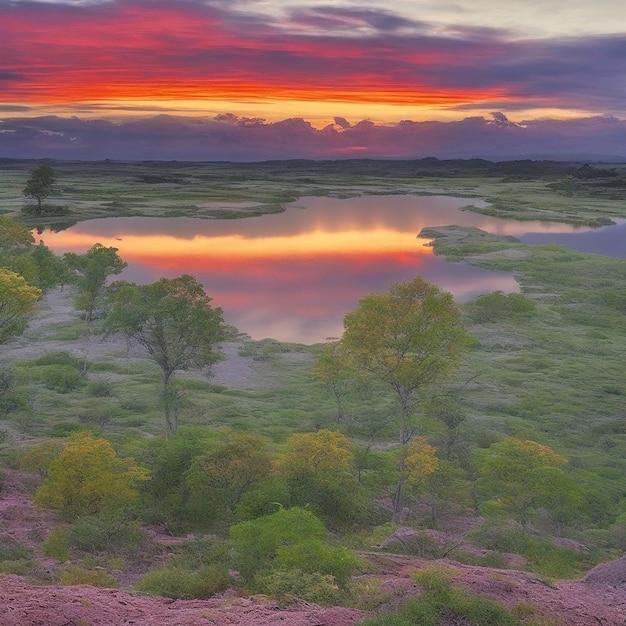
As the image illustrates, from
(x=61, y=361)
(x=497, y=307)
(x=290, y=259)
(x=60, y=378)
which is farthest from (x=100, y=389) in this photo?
(x=290, y=259)

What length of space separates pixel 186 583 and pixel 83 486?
32.4 feet

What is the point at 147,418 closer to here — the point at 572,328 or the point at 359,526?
the point at 359,526

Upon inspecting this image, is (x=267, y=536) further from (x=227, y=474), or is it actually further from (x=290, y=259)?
(x=290, y=259)

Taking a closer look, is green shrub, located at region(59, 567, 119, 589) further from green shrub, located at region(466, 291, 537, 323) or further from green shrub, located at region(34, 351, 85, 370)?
green shrub, located at region(466, 291, 537, 323)

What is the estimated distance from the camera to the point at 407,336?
118ft

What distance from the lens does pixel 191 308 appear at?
41.0 m

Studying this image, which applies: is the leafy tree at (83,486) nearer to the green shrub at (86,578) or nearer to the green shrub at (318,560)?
the green shrub at (86,578)

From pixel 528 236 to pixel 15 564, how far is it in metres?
151

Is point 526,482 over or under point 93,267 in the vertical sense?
under

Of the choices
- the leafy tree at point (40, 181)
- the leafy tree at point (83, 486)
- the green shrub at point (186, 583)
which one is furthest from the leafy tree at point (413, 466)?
the leafy tree at point (40, 181)

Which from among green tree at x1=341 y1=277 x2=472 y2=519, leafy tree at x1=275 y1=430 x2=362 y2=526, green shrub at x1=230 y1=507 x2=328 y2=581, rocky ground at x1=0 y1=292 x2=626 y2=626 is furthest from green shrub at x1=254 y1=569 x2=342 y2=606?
green tree at x1=341 y1=277 x2=472 y2=519

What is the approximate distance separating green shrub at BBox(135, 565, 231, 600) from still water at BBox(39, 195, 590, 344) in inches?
2063

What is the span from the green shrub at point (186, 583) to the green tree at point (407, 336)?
14932 millimetres

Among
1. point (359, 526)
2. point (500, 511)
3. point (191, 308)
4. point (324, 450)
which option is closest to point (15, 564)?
point (324, 450)
